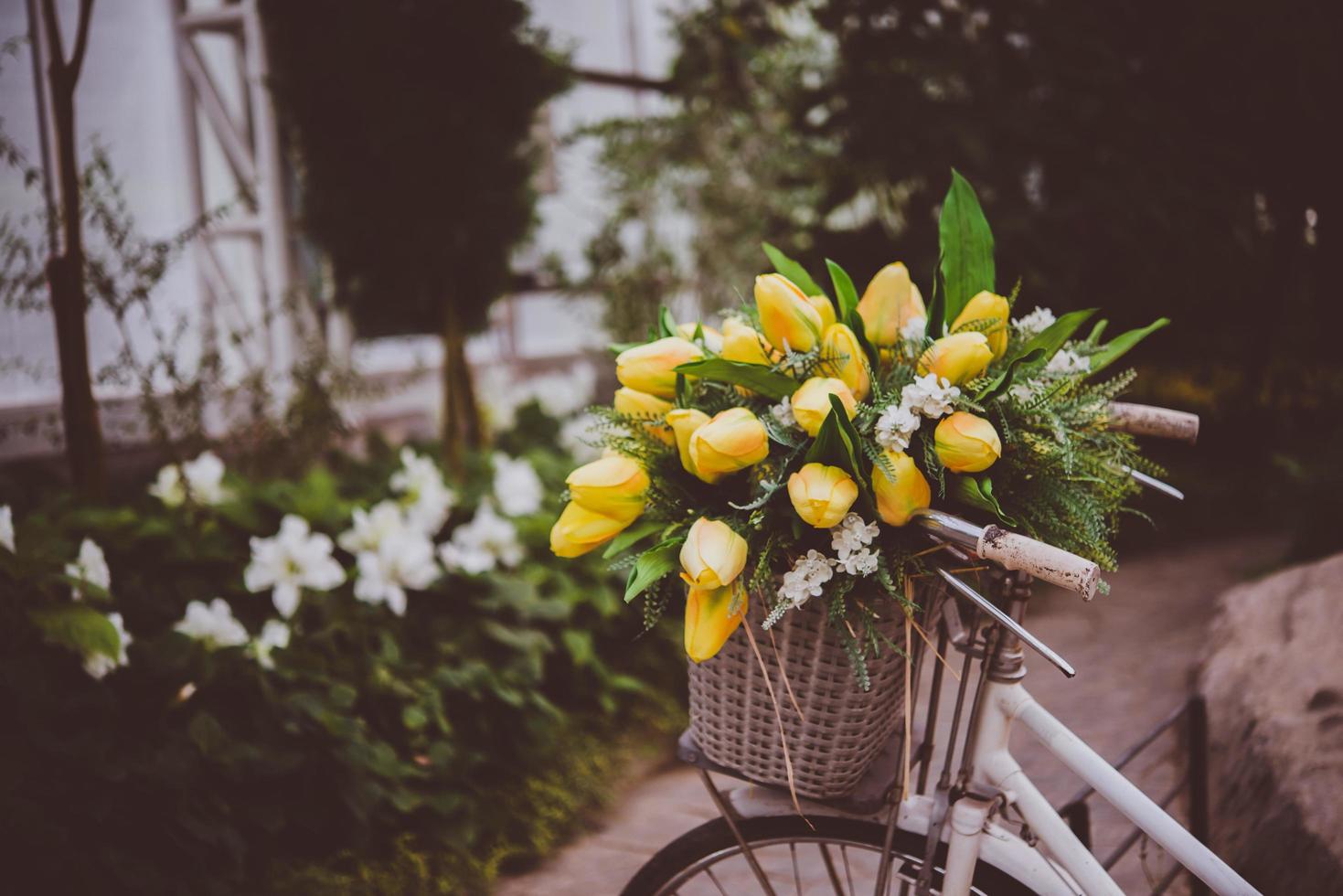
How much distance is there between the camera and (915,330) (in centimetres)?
122

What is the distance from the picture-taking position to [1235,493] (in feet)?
15.8

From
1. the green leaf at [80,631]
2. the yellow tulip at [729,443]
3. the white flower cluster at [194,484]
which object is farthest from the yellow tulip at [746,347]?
the white flower cluster at [194,484]

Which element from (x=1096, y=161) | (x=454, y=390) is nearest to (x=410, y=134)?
(x=454, y=390)

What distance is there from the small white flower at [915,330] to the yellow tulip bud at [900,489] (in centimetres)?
19

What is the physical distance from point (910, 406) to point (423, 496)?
2055 mm

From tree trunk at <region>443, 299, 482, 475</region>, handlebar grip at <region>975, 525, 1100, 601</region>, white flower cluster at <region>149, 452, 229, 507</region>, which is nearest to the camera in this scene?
handlebar grip at <region>975, 525, 1100, 601</region>

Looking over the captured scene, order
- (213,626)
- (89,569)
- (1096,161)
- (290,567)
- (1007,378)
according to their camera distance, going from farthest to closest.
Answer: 1. (1096,161)
2. (290,567)
3. (213,626)
4. (89,569)
5. (1007,378)

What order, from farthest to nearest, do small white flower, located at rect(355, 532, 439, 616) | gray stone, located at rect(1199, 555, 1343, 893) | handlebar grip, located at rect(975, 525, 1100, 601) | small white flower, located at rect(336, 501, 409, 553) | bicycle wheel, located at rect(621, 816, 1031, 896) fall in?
small white flower, located at rect(336, 501, 409, 553)
small white flower, located at rect(355, 532, 439, 616)
gray stone, located at rect(1199, 555, 1343, 893)
bicycle wheel, located at rect(621, 816, 1031, 896)
handlebar grip, located at rect(975, 525, 1100, 601)

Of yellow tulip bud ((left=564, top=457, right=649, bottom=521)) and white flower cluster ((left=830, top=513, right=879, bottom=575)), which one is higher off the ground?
yellow tulip bud ((left=564, top=457, right=649, bottom=521))

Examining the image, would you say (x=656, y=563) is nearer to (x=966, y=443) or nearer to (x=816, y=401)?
(x=816, y=401)

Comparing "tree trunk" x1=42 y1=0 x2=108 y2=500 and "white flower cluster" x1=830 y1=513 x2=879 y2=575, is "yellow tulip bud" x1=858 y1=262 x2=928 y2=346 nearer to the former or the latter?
"white flower cluster" x1=830 y1=513 x2=879 y2=575

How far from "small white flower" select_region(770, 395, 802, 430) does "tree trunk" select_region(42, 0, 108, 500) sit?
217 cm

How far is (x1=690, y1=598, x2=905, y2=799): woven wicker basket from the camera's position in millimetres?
1186

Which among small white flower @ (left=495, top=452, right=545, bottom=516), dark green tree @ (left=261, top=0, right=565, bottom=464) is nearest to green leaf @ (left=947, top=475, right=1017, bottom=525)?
small white flower @ (left=495, top=452, right=545, bottom=516)
